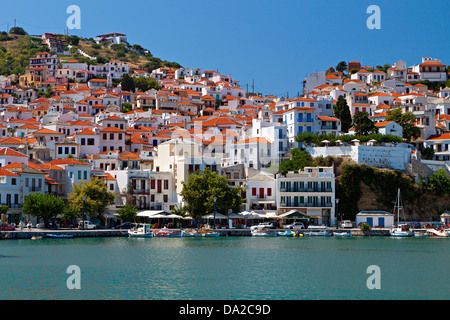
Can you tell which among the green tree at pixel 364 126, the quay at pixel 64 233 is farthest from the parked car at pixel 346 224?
the quay at pixel 64 233

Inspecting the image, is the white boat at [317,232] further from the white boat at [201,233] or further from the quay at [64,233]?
the quay at [64,233]

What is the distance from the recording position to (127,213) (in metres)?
65.9

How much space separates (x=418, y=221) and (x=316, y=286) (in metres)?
43.6

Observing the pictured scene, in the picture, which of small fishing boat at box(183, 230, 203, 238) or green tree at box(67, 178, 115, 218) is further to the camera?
green tree at box(67, 178, 115, 218)

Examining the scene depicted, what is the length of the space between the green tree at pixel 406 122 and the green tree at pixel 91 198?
138 feet

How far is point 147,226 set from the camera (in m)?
61.6

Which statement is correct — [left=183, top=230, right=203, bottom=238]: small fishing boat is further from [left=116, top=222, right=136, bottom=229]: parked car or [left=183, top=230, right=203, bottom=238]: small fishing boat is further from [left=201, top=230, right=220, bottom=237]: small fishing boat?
[left=116, top=222, right=136, bottom=229]: parked car

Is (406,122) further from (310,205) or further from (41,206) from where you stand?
(41,206)

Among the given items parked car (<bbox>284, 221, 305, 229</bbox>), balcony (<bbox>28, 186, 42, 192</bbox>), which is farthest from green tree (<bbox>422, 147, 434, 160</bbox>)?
balcony (<bbox>28, 186, 42, 192</bbox>)

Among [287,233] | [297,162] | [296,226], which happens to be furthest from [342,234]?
[297,162]

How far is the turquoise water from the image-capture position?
30859mm

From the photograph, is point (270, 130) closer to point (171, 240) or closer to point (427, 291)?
point (171, 240)

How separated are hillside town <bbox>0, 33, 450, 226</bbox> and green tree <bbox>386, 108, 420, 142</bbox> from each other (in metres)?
0.68

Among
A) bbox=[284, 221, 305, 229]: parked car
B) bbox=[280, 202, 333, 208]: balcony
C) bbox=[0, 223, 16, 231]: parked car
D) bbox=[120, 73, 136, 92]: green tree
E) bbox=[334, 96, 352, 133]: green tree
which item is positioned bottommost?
bbox=[284, 221, 305, 229]: parked car
